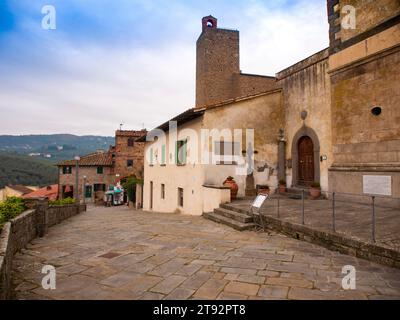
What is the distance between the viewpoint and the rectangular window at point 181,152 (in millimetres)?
12336

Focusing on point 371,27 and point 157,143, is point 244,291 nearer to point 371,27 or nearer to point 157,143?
point 371,27

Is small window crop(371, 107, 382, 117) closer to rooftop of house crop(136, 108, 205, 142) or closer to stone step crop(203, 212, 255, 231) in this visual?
stone step crop(203, 212, 255, 231)

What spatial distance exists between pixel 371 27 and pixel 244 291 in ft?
28.7

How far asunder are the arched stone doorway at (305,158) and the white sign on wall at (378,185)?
7.43 ft

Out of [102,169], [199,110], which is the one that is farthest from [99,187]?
[199,110]

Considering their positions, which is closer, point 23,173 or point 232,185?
point 232,185

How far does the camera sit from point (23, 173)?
62.4 metres

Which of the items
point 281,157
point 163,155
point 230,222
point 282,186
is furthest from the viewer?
point 163,155

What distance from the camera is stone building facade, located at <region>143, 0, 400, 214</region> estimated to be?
24.5 ft

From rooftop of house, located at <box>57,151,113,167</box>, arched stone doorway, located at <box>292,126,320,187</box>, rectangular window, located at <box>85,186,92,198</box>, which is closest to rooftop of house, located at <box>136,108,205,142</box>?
arched stone doorway, located at <box>292,126,320,187</box>

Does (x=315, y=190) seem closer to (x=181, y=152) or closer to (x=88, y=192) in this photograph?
(x=181, y=152)

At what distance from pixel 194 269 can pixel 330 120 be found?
8059mm

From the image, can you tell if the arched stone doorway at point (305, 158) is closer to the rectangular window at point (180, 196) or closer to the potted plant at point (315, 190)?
the potted plant at point (315, 190)

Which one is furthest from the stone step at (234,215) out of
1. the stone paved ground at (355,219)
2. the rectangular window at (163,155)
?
the rectangular window at (163,155)
